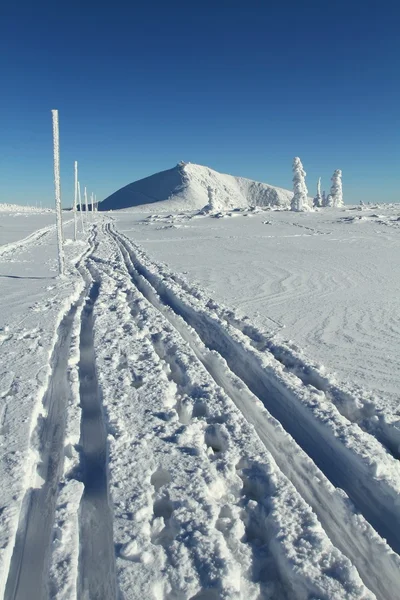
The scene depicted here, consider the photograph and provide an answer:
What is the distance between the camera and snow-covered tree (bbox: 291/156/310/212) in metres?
64.1

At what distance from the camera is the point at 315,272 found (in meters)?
14.1

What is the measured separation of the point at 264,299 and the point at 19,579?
331 inches

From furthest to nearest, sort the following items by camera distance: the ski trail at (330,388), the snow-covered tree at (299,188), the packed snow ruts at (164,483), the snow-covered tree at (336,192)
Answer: the snow-covered tree at (336,192)
the snow-covered tree at (299,188)
the ski trail at (330,388)
the packed snow ruts at (164,483)

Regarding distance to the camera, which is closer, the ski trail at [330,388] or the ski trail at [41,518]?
the ski trail at [41,518]

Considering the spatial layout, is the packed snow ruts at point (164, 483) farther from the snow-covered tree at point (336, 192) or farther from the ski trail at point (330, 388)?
the snow-covered tree at point (336, 192)

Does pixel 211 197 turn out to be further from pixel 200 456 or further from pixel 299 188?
pixel 200 456

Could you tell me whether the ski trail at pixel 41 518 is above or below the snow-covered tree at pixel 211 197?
below

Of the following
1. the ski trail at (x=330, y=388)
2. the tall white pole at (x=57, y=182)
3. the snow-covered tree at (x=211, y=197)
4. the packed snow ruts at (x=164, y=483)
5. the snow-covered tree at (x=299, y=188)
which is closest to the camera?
the packed snow ruts at (x=164, y=483)

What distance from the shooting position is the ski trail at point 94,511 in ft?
8.50

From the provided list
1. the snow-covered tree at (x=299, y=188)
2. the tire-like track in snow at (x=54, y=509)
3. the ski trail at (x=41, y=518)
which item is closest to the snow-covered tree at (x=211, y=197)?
the snow-covered tree at (x=299, y=188)

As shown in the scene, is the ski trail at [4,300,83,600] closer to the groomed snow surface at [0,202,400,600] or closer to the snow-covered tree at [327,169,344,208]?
the groomed snow surface at [0,202,400,600]

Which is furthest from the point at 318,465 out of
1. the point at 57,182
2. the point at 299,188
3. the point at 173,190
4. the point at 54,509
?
the point at 173,190

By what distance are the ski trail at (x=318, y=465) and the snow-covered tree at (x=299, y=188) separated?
61348 millimetres

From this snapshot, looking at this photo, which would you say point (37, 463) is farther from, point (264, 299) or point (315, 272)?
point (315, 272)
